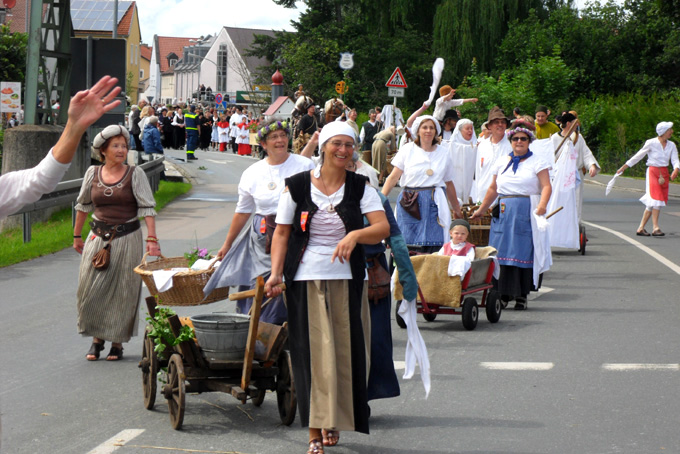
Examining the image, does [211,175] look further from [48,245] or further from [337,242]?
[337,242]

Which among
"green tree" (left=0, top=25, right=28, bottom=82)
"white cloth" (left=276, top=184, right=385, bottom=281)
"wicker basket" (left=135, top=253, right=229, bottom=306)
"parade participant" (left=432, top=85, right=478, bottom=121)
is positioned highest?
"green tree" (left=0, top=25, right=28, bottom=82)

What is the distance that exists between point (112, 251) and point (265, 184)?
1521 mm

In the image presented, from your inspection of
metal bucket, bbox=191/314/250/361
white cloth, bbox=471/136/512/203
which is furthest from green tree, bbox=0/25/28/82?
metal bucket, bbox=191/314/250/361

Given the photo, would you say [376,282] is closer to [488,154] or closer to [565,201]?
[488,154]

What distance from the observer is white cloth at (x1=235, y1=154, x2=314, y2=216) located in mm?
7746

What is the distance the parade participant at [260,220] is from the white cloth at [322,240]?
130 cm

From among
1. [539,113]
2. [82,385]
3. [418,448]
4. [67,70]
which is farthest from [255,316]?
[67,70]

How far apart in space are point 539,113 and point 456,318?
22.0ft

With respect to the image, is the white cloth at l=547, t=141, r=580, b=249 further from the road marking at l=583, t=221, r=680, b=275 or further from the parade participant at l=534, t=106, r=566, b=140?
the road marking at l=583, t=221, r=680, b=275

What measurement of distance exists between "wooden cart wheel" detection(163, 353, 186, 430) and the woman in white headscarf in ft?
34.8

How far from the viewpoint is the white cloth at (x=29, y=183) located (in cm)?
350

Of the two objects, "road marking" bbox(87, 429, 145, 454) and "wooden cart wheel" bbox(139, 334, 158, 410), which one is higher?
"wooden cart wheel" bbox(139, 334, 158, 410)

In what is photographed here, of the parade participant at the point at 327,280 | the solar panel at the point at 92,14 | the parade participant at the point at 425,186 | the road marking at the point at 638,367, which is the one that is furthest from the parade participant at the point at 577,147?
the solar panel at the point at 92,14

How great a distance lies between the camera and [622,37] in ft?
161
